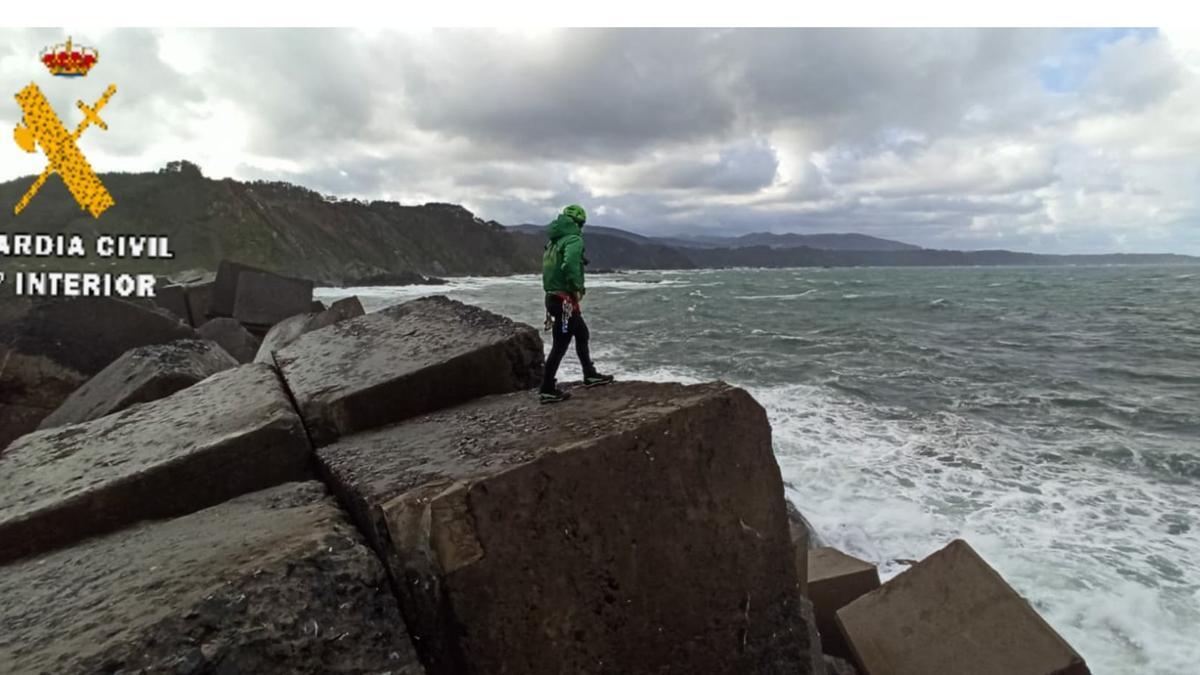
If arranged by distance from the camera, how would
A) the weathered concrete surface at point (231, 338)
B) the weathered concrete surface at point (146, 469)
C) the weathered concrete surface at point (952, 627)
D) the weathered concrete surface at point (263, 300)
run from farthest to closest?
the weathered concrete surface at point (263, 300), the weathered concrete surface at point (231, 338), the weathered concrete surface at point (952, 627), the weathered concrete surface at point (146, 469)

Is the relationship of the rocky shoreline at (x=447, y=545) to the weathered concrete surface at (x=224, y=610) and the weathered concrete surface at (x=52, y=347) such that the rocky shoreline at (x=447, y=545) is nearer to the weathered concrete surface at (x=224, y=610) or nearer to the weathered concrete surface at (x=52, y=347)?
the weathered concrete surface at (x=224, y=610)

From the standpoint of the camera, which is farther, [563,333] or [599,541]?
[563,333]

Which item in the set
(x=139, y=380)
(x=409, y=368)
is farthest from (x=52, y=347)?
(x=409, y=368)

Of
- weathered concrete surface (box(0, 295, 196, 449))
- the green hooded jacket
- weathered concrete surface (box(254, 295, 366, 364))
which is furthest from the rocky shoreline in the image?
weathered concrete surface (box(254, 295, 366, 364))

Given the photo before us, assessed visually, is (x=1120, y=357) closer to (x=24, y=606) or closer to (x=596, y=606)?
(x=596, y=606)

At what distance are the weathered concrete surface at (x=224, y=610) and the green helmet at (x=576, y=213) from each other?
1.76 m

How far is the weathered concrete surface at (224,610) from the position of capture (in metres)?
1.59

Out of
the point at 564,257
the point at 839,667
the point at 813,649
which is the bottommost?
the point at 839,667

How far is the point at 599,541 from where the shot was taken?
2.08 meters

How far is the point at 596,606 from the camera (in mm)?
2049

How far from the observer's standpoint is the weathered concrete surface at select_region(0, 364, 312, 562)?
2.59 m

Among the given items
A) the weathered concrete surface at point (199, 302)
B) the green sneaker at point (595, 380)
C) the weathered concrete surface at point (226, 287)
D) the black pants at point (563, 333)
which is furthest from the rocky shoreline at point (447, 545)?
the weathered concrete surface at point (199, 302)

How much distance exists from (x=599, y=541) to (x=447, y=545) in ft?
1.56

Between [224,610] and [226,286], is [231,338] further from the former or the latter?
[224,610]
